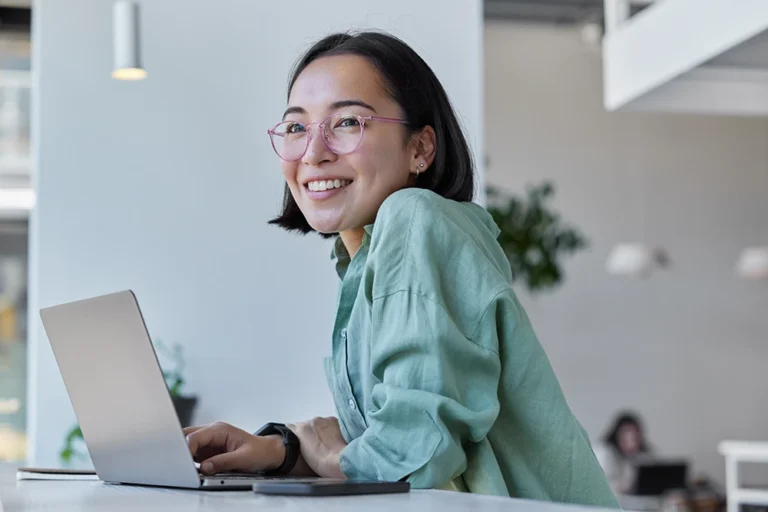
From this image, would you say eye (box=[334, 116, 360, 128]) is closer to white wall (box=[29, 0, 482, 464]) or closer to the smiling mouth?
the smiling mouth

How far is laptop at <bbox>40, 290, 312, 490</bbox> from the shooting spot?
1098mm

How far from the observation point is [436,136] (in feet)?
5.12

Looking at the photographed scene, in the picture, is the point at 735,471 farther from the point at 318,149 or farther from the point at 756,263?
the point at 318,149

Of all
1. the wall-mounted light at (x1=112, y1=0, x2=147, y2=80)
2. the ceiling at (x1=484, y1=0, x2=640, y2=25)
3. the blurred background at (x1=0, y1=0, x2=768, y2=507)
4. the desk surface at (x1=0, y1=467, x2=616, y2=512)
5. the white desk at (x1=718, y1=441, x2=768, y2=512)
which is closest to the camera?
the desk surface at (x1=0, y1=467, x2=616, y2=512)

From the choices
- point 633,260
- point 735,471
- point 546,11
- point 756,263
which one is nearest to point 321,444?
point 735,471

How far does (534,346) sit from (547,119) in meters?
9.71

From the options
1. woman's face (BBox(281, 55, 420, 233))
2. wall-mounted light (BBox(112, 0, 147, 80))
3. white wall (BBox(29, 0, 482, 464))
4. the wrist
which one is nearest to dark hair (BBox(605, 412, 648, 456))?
white wall (BBox(29, 0, 482, 464))

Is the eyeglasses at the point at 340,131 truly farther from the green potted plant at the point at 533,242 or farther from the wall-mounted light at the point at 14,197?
the wall-mounted light at the point at 14,197

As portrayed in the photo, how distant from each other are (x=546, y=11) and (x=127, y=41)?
25.6ft

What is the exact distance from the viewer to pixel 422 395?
1.11 m

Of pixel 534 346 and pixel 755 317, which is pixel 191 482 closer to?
pixel 534 346

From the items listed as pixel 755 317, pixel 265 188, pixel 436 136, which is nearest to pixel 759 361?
pixel 755 317

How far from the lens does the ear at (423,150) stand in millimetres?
1547

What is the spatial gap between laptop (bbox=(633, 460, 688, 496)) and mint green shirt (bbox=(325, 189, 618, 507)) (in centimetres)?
792
